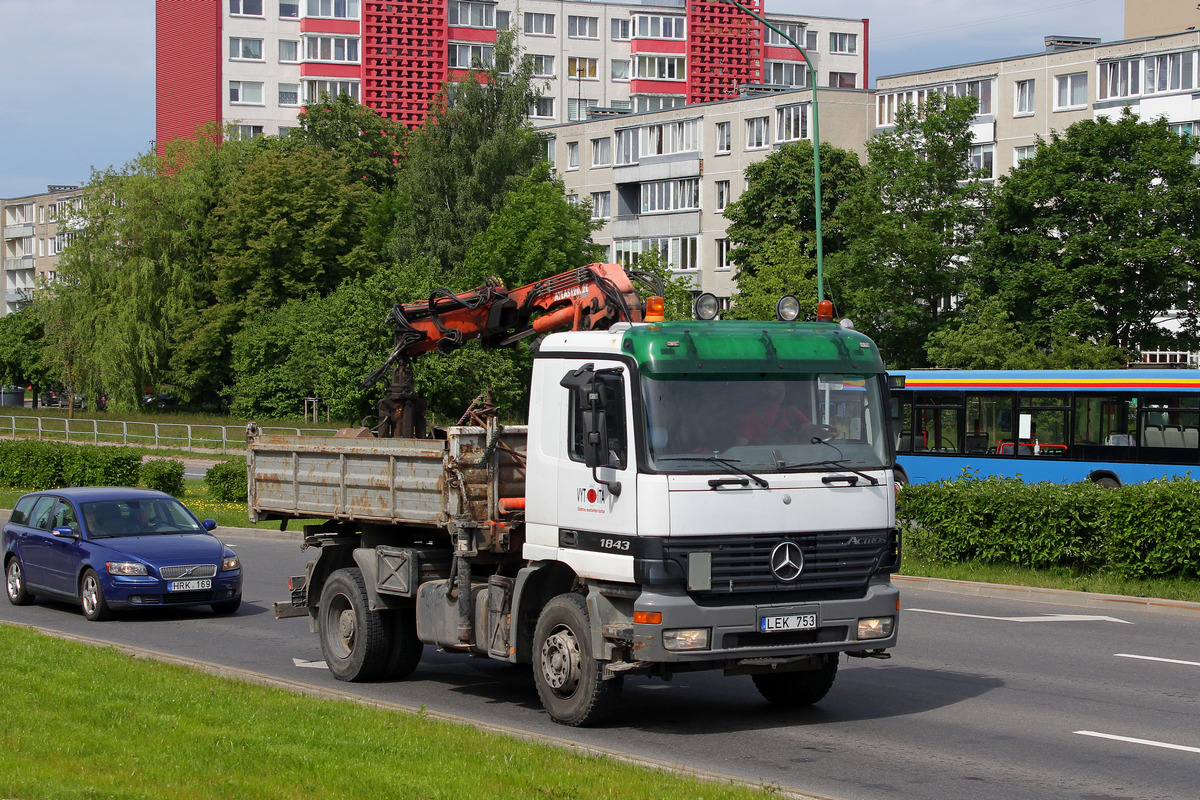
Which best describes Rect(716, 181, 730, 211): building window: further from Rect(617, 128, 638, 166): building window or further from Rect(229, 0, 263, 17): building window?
Rect(229, 0, 263, 17): building window

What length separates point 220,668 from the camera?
12000 millimetres

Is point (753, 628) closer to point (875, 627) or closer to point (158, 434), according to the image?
point (875, 627)

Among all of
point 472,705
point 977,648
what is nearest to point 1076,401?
point 977,648

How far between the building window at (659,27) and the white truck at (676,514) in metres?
89.4

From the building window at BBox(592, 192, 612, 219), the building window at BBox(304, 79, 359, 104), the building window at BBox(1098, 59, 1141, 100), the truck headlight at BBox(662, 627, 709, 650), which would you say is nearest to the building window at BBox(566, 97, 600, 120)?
the building window at BBox(304, 79, 359, 104)

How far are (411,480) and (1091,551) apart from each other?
10557 mm

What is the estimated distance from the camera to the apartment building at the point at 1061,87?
57.8 m

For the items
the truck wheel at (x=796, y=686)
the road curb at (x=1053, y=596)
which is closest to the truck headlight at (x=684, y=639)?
the truck wheel at (x=796, y=686)

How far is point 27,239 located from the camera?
5541 inches

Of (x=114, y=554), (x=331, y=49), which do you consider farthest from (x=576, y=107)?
(x=114, y=554)

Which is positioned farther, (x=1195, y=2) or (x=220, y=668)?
(x=1195, y=2)

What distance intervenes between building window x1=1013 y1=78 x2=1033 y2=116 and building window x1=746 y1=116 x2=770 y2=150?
1420 cm

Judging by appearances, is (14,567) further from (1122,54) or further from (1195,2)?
(1195,2)

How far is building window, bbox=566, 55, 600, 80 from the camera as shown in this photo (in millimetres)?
99500
